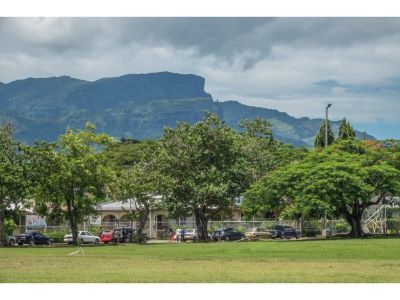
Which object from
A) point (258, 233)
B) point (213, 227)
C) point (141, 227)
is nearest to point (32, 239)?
point (141, 227)

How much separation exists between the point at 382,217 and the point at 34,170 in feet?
103

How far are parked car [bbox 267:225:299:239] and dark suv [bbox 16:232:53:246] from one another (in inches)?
714

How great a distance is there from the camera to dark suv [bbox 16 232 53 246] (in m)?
54.0

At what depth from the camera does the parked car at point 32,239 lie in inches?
2126

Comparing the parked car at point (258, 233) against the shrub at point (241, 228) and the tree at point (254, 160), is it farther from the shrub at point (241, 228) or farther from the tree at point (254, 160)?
the tree at point (254, 160)

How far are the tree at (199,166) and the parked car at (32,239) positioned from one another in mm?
10040

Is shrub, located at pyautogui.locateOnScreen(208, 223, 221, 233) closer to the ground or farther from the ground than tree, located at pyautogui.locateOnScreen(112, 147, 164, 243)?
closer to the ground

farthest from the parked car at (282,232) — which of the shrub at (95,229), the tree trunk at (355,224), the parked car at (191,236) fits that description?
the shrub at (95,229)

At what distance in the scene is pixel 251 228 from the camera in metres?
61.4

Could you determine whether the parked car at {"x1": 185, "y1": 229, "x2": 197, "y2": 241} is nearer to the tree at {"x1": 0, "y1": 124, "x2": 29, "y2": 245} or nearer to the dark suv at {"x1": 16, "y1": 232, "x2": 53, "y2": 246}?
the dark suv at {"x1": 16, "y1": 232, "x2": 53, "y2": 246}

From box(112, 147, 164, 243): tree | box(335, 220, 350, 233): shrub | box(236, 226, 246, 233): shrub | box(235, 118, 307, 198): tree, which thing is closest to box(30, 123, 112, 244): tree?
box(112, 147, 164, 243): tree

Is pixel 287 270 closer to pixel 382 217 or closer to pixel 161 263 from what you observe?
pixel 161 263

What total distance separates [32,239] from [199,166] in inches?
558
